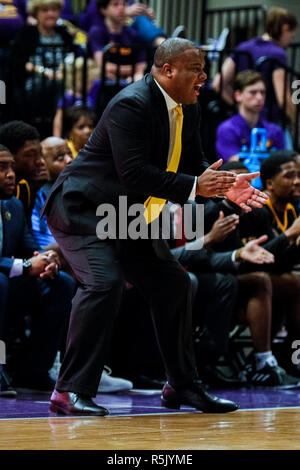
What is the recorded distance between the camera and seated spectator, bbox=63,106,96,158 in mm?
6535

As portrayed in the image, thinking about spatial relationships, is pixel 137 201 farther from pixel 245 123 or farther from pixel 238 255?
pixel 245 123

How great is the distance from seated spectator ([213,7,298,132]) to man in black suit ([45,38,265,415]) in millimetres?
4024

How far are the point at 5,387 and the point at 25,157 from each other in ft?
4.67

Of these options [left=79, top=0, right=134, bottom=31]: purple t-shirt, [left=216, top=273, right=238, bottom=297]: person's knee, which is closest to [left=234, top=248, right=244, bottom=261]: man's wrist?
[left=216, top=273, right=238, bottom=297]: person's knee

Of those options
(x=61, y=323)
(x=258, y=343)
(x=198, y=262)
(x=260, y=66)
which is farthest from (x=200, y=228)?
(x=260, y=66)

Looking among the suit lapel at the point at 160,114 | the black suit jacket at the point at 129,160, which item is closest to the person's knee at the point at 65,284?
the black suit jacket at the point at 129,160

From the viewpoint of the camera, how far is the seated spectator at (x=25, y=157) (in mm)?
5551

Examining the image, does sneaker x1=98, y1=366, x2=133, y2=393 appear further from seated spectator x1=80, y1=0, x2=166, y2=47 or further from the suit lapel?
seated spectator x1=80, y1=0, x2=166, y2=47

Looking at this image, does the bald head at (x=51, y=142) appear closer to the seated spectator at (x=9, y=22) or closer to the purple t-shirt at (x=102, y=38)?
the seated spectator at (x=9, y=22)

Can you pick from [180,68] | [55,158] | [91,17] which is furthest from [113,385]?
[91,17]

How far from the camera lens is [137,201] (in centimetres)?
418
